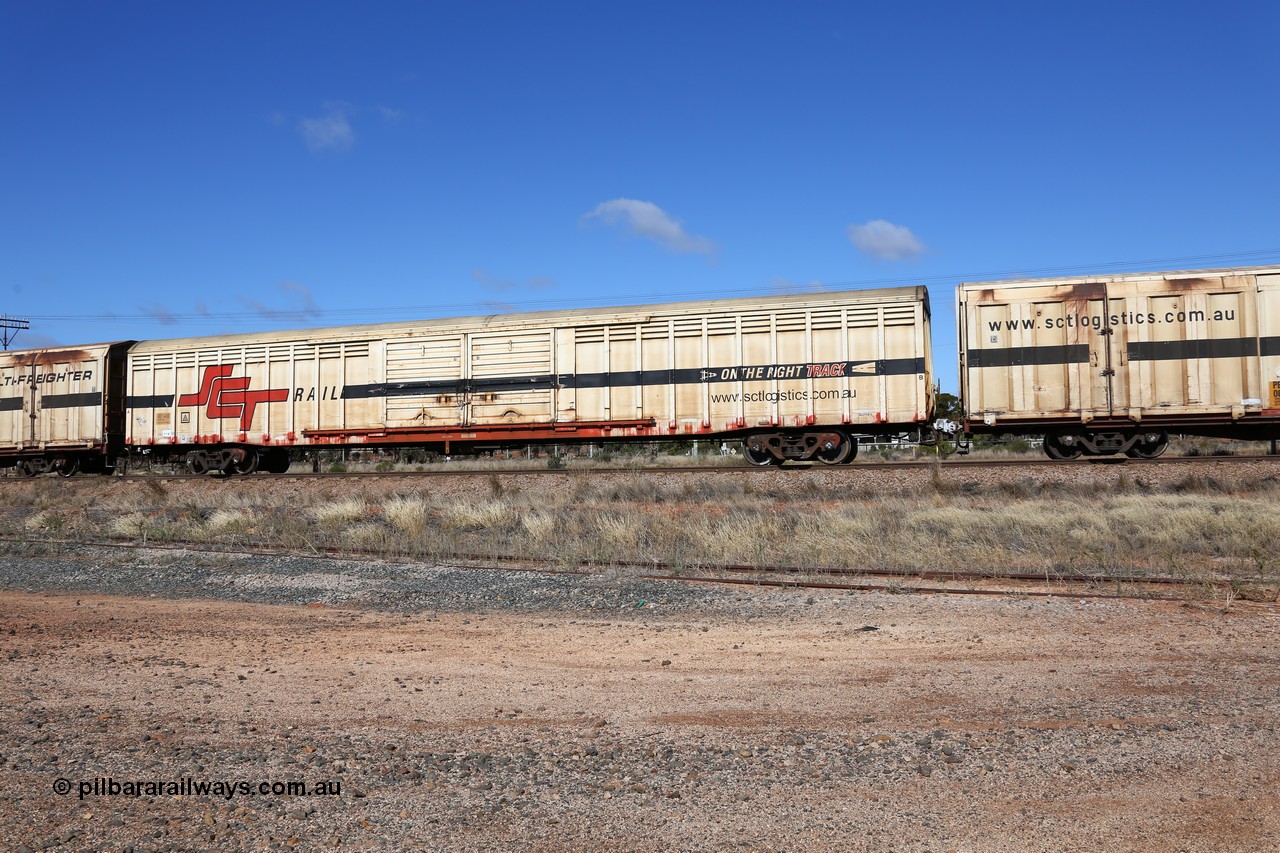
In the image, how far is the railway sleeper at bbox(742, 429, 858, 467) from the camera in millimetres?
17688

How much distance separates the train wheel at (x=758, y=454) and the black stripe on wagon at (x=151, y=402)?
1347 centimetres

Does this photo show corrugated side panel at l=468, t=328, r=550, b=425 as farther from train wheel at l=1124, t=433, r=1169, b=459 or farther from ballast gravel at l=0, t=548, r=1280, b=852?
train wheel at l=1124, t=433, r=1169, b=459

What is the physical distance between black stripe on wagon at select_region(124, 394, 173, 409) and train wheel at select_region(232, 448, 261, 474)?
205 cm

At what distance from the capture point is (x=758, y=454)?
1831 centimetres

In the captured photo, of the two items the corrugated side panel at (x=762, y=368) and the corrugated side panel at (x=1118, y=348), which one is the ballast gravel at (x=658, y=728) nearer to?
the corrugated side panel at (x=762, y=368)

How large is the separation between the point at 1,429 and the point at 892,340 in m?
22.4

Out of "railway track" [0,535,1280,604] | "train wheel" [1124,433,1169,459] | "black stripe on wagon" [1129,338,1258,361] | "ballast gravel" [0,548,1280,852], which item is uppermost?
"black stripe on wagon" [1129,338,1258,361]

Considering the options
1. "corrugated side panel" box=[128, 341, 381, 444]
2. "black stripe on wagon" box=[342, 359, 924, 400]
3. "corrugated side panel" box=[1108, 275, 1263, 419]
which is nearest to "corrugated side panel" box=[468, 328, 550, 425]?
"black stripe on wagon" box=[342, 359, 924, 400]

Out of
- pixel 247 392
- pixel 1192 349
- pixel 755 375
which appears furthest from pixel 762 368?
pixel 247 392

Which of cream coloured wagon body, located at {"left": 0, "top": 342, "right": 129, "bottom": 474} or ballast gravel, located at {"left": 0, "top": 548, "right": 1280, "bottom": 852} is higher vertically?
cream coloured wagon body, located at {"left": 0, "top": 342, "right": 129, "bottom": 474}

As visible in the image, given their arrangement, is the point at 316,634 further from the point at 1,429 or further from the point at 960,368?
the point at 1,429

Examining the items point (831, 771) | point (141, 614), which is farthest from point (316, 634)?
point (831, 771)

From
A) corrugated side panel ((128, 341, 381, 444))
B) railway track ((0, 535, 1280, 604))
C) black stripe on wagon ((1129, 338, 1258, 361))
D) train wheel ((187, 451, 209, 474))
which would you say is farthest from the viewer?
train wheel ((187, 451, 209, 474))

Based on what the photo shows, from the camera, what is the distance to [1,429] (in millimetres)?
23953
